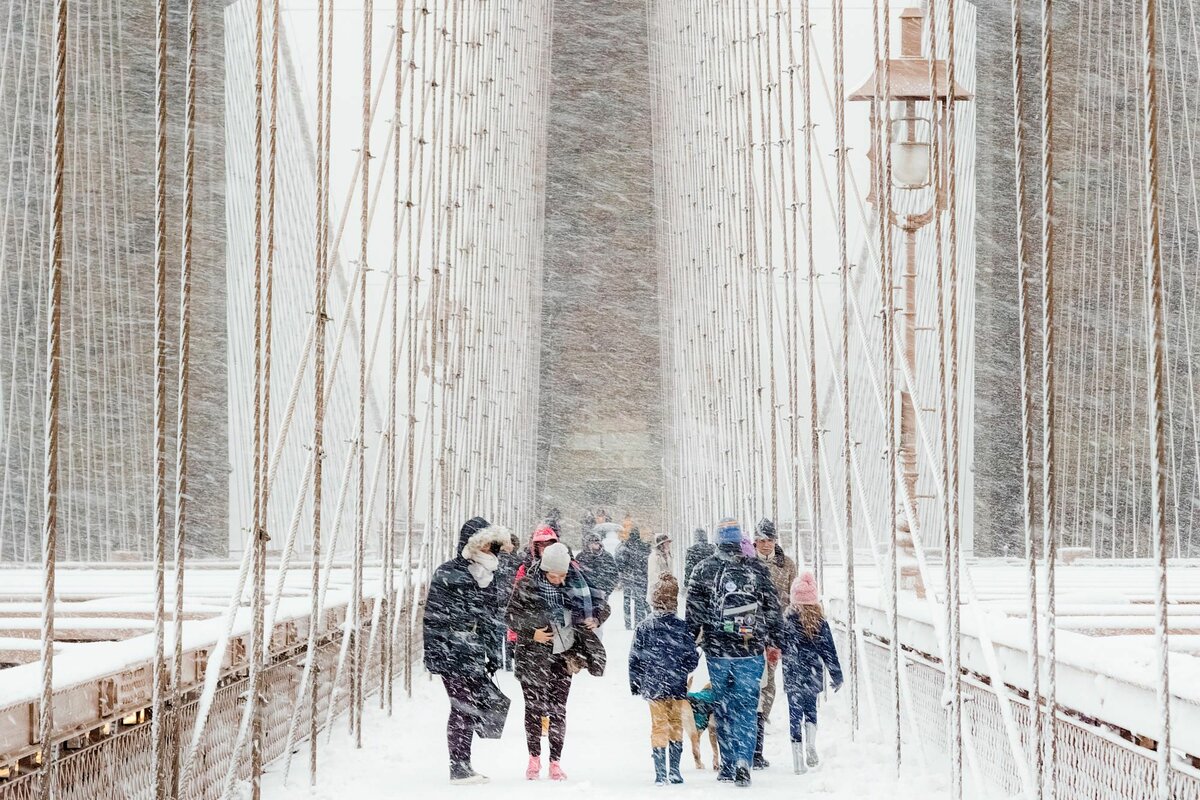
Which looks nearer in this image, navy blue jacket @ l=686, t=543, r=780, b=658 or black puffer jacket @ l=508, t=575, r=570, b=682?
navy blue jacket @ l=686, t=543, r=780, b=658

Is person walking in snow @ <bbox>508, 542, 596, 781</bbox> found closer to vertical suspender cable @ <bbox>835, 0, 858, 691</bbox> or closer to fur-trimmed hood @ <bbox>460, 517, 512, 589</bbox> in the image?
fur-trimmed hood @ <bbox>460, 517, 512, 589</bbox>

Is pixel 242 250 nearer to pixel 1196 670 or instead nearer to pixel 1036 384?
pixel 1036 384

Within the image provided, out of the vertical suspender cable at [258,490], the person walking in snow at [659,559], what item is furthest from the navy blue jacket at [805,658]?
the person walking in snow at [659,559]

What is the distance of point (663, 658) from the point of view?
5.07m

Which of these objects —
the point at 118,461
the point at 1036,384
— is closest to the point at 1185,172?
→ the point at 1036,384

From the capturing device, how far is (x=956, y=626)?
3.70m

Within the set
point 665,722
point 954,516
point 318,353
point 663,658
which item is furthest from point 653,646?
point 954,516

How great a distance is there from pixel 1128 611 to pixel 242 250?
9595 millimetres

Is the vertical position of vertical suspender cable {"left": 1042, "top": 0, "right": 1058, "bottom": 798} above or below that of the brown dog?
above

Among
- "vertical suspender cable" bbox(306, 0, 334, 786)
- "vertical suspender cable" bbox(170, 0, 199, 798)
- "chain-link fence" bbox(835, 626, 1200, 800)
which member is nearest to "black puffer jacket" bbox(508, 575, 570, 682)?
"vertical suspender cable" bbox(306, 0, 334, 786)

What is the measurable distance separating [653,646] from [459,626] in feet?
2.07

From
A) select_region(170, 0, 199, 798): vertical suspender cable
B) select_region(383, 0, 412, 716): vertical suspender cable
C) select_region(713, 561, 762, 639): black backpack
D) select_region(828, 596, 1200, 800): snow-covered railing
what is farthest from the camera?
select_region(383, 0, 412, 716): vertical suspender cable

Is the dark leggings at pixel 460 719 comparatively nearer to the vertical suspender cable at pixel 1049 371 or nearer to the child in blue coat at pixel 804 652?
the child in blue coat at pixel 804 652

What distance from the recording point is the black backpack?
4.91 meters
